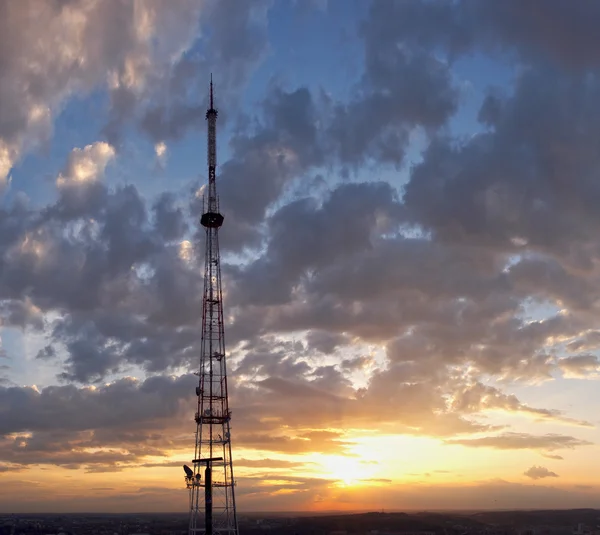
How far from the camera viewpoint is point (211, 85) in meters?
100

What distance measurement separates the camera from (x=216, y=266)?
101m

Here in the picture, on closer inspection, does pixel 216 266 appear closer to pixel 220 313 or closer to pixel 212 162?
pixel 220 313

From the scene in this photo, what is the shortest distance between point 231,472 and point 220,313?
22.9 meters

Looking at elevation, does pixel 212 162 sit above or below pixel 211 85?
below

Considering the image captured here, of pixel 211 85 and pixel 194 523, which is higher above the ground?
pixel 211 85

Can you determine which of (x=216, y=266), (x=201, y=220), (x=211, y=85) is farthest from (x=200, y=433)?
(x=211, y=85)

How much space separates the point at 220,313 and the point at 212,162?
885 inches

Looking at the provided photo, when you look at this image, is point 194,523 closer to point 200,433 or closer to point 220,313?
point 200,433

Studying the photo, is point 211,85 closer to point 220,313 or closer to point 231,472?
point 220,313

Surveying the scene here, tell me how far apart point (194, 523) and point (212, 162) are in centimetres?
5187

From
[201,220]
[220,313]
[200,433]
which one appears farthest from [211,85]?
[200,433]

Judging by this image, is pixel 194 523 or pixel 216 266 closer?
pixel 194 523

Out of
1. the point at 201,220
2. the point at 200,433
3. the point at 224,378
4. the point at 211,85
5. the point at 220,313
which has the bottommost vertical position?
the point at 200,433

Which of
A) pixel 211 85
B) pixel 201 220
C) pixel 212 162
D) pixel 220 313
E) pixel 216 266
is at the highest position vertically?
pixel 211 85
